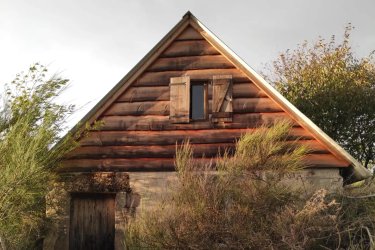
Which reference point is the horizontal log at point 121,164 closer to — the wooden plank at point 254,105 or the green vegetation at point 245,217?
the wooden plank at point 254,105

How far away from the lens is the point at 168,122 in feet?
29.9

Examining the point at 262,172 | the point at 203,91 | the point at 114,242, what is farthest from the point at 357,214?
the point at 114,242

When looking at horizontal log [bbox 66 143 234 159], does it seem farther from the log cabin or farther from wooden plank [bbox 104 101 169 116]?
wooden plank [bbox 104 101 169 116]

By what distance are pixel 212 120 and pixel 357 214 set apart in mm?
3569

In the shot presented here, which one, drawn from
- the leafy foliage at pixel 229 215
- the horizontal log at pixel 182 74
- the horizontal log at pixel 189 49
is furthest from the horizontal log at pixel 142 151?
the horizontal log at pixel 189 49

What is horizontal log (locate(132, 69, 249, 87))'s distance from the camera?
30.3ft

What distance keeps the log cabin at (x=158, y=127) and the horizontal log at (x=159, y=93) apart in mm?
23

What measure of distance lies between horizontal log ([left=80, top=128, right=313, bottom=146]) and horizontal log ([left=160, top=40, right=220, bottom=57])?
192cm

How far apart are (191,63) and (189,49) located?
0.38 metres

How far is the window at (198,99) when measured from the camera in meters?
8.99

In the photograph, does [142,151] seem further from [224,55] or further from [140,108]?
[224,55]

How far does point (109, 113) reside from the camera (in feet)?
30.8

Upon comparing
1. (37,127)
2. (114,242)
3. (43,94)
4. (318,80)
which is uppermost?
(318,80)

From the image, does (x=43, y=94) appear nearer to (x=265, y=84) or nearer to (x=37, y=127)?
(x=37, y=127)
